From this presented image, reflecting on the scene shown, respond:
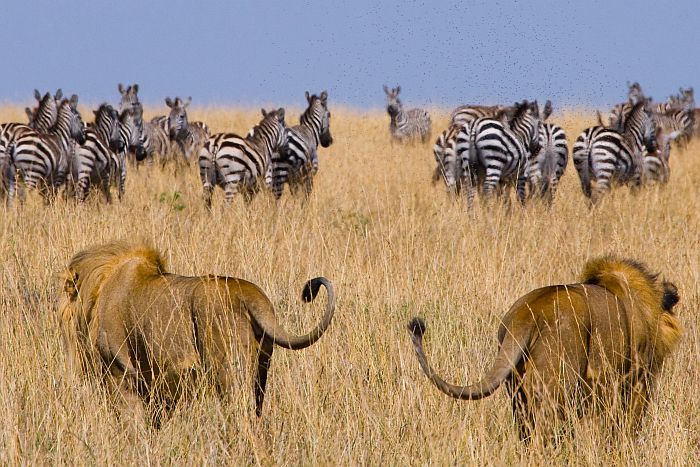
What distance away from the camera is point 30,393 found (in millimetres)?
4516

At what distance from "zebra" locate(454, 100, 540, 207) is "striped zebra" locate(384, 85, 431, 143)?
513 inches

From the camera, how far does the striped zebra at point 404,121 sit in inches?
1125

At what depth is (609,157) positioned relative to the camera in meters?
14.6

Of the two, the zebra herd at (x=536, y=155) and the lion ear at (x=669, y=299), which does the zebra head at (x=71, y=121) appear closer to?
the zebra herd at (x=536, y=155)

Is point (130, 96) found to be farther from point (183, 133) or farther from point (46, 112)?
point (46, 112)

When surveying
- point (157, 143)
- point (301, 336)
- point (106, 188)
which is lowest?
point (301, 336)

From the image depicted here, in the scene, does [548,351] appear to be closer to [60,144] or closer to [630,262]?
[630,262]

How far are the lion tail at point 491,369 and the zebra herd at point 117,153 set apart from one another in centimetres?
829

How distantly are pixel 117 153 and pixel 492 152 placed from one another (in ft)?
18.6

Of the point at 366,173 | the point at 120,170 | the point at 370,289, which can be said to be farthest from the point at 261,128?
the point at 370,289

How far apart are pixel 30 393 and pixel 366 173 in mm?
13139

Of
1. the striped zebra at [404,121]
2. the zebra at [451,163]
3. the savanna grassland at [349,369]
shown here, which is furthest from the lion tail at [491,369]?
the striped zebra at [404,121]

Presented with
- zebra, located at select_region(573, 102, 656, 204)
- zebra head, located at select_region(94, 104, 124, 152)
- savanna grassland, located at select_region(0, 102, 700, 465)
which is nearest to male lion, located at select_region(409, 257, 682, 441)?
savanna grassland, located at select_region(0, 102, 700, 465)

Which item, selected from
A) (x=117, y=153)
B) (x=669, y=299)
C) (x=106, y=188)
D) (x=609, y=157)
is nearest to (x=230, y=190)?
(x=106, y=188)
